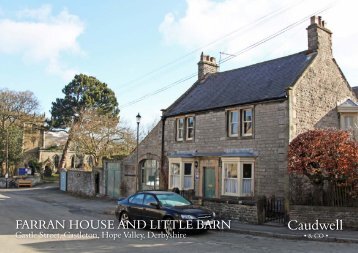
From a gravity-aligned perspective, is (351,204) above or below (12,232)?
above

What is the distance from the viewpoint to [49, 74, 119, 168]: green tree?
173ft

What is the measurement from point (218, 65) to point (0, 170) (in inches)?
1576

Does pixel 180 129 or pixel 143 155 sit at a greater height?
pixel 180 129

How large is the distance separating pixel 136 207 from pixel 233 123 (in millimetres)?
8683

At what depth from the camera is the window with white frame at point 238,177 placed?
2017cm

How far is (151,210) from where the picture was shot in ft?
47.5

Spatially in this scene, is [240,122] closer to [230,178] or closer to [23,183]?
[230,178]

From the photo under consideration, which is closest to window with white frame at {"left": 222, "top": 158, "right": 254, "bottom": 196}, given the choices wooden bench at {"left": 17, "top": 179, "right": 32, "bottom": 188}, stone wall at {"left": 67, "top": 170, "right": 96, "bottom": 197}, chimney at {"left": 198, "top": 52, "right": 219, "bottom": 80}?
chimney at {"left": 198, "top": 52, "right": 219, "bottom": 80}

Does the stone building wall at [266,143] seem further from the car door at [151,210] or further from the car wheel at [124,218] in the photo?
the car wheel at [124,218]

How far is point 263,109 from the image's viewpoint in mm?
19922

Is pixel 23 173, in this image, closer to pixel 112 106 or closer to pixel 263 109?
pixel 112 106

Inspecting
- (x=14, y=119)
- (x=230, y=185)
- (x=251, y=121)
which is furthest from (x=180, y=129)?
(x=14, y=119)

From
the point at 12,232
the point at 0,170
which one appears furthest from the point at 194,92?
the point at 0,170

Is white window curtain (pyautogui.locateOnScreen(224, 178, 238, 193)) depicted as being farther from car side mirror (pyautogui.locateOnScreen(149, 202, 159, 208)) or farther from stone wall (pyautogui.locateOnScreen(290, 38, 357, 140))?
car side mirror (pyautogui.locateOnScreen(149, 202, 159, 208))
